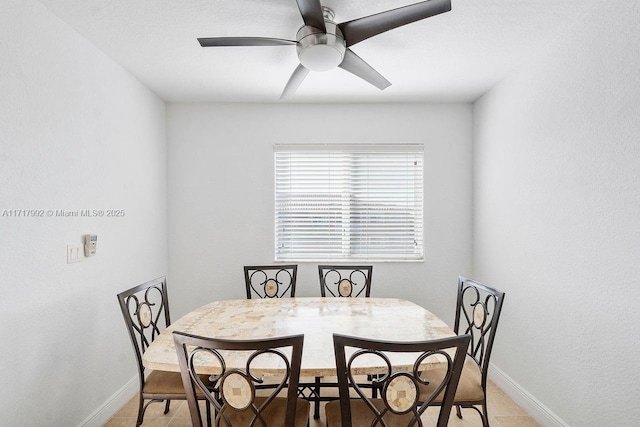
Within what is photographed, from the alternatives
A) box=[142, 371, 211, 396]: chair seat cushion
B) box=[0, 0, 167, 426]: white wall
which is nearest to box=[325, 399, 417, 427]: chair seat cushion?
box=[142, 371, 211, 396]: chair seat cushion

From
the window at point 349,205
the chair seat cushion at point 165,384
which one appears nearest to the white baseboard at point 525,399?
the window at point 349,205

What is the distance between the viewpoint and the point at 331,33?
168 cm

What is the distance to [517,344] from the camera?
98.5 inches

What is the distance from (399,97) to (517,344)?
2.26 metres

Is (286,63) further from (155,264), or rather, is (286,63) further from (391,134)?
(155,264)

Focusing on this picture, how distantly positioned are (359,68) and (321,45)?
0.38 m

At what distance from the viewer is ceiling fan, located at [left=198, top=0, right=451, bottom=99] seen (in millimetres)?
1449

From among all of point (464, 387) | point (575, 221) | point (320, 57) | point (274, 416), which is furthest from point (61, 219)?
point (575, 221)

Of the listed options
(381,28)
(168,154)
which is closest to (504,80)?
(381,28)

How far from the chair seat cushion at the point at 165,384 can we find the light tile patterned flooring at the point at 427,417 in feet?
1.90

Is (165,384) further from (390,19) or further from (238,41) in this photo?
(390,19)

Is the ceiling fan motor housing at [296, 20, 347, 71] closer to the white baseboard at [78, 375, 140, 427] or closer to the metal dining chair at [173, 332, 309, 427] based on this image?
the metal dining chair at [173, 332, 309, 427]

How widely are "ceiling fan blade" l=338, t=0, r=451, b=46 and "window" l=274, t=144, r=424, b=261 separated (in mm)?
1648

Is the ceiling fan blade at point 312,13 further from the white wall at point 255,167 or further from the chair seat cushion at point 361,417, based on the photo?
the chair seat cushion at point 361,417
